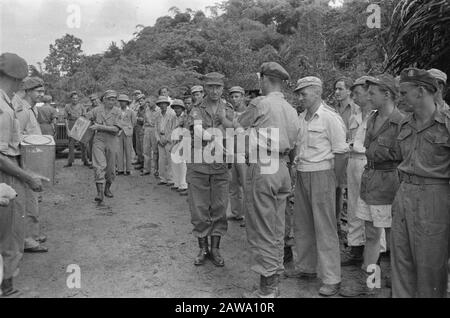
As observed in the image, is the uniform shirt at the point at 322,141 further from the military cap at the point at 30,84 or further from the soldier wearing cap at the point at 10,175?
the military cap at the point at 30,84

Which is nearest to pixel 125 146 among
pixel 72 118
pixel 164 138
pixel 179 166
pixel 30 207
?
pixel 164 138

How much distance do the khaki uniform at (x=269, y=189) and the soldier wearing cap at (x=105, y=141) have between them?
4263mm

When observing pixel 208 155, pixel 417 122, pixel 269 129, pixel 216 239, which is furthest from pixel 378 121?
pixel 216 239

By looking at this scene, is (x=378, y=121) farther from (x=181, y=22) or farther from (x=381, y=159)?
(x=181, y=22)

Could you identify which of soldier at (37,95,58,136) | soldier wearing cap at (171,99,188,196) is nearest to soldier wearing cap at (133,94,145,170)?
soldier at (37,95,58,136)

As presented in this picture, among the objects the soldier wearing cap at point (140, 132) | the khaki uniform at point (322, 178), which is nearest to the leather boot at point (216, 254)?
the khaki uniform at point (322, 178)

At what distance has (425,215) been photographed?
3252 millimetres

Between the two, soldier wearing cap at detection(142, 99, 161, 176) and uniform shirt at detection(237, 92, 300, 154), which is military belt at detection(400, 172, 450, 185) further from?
soldier wearing cap at detection(142, 99, 161, 176)

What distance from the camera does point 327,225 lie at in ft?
13.8

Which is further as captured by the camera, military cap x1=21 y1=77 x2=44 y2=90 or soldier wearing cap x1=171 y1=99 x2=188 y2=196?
soldier wearing cap x1=171 y1=99 x2=188 y2=196

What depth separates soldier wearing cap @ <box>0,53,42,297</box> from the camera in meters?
3.94

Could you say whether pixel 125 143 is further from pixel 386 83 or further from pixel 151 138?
pixel 386 83

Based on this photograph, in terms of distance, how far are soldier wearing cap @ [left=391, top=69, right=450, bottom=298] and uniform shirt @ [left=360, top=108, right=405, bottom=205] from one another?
1.72ft

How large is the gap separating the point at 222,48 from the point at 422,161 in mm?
19262
